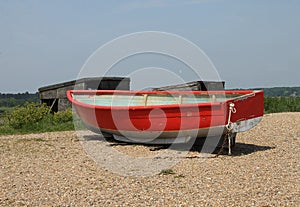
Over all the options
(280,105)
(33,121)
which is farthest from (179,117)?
(280,105)

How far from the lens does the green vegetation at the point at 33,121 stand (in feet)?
47.9

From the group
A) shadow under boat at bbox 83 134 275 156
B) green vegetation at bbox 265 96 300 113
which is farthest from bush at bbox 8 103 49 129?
green vegetation at bbox 265 96 300 113

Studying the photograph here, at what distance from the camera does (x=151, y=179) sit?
6.96 metres

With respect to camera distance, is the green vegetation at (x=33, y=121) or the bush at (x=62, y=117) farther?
the bush at (x=62, y=117)

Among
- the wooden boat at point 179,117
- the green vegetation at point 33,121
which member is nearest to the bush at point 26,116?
the green vegetation at point 33,121

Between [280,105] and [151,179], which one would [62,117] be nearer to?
[151,179]

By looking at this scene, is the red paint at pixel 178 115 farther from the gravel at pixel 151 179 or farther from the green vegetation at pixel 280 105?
the green vegetation at pixel 280 105

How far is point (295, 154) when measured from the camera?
365 inches

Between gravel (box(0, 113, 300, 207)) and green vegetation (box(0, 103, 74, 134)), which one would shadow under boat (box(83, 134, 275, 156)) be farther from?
green vegetation (box(0, 103, 74, 134))

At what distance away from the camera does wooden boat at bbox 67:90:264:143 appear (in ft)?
30.3

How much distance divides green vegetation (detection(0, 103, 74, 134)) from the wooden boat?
3099 millimetres

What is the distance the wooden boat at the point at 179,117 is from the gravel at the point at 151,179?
413 mm

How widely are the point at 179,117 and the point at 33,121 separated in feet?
24.4

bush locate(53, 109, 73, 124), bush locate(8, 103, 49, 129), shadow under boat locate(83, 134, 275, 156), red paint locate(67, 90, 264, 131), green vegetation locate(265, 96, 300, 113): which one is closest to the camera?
red paint locate(67, 90, 264, 131)
